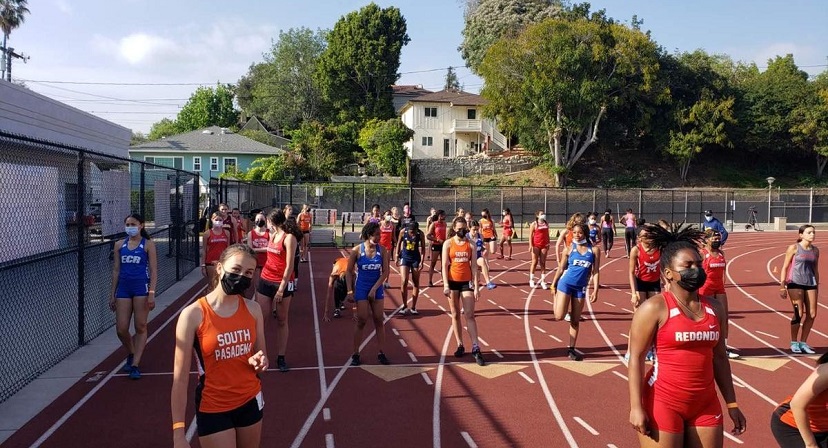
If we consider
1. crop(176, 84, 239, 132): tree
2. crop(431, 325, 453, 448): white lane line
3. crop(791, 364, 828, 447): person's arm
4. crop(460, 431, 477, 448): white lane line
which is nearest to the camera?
crop(791, 364, 828, 447): person's arm

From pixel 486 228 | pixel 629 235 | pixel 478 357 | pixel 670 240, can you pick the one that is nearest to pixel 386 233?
pixel 486 228

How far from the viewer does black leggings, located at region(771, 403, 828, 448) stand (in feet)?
12.9

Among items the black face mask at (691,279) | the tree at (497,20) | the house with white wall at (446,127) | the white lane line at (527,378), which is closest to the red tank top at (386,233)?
the white lane line at (527,378)

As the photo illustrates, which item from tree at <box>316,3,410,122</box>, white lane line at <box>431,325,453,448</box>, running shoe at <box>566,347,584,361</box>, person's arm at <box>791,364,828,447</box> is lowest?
white lane line at <box>431,325,453,448</box>

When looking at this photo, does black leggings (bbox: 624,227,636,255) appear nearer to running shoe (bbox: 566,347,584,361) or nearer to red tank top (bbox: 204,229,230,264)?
running shoe (bbox: 566,347,584,361)

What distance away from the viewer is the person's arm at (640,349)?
4.02 meters

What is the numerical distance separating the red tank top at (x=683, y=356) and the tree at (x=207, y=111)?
8069cm

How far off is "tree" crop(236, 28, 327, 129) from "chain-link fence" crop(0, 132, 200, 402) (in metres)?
50.3

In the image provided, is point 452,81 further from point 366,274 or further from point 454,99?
point 366,274

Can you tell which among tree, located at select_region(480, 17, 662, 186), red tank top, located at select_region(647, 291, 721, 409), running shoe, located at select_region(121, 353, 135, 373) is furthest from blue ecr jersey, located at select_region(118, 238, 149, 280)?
tree, located at select_region(480, 17, 662, 186)

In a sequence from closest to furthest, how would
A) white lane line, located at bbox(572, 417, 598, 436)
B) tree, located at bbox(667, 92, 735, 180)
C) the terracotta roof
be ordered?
white lane line, located at bbox(572, 417, 598, 436) → tree, located at bbox(667, 92, 735, 180) → the terracotta roof

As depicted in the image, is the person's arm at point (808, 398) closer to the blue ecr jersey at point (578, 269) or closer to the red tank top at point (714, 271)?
the blue ecr jersey at point (578, 269)

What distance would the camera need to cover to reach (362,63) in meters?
59.5

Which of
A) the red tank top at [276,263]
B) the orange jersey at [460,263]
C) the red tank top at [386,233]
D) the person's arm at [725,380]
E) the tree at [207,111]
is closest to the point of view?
the person's arm at [725,380]
